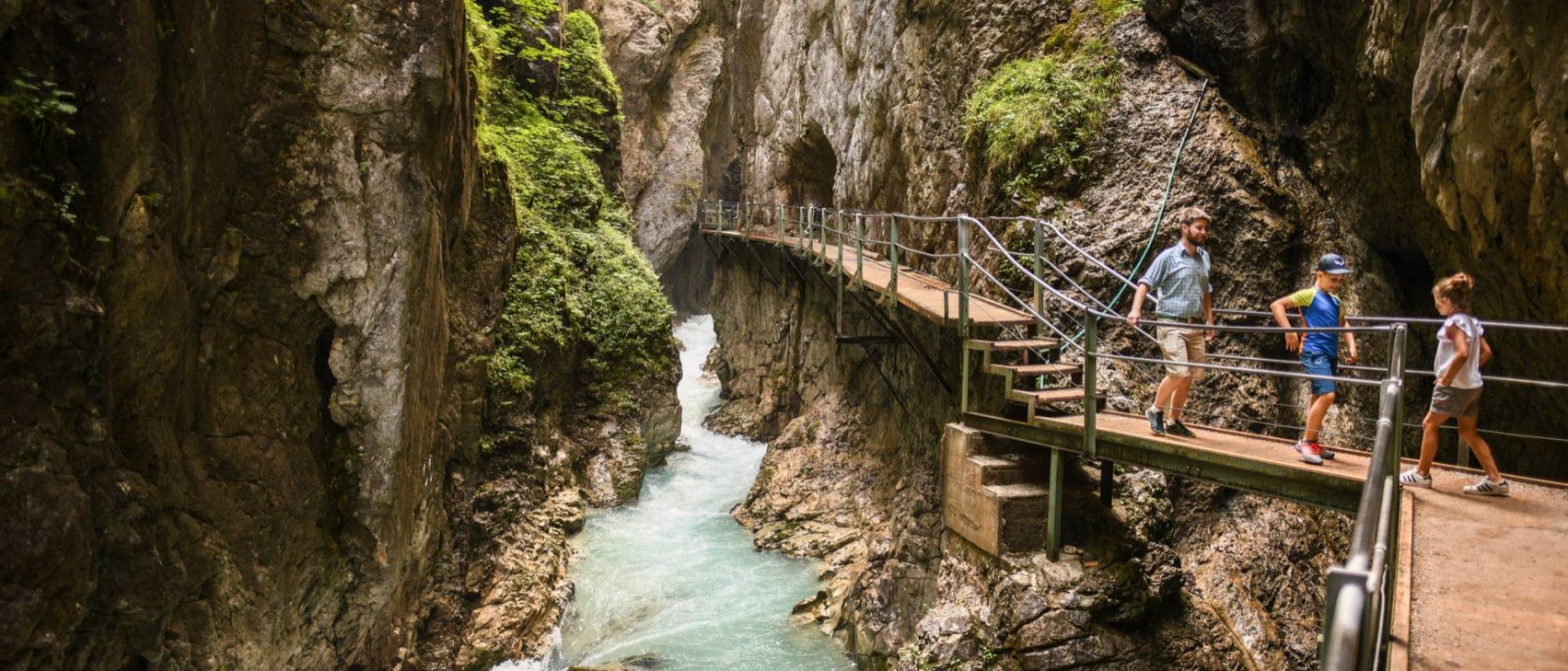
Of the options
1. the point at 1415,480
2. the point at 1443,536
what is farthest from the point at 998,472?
the point at 1443,536

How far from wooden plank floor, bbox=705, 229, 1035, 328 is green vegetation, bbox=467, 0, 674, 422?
3.51 metres

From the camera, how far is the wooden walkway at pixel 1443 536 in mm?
2654

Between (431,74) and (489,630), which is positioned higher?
(431,74)

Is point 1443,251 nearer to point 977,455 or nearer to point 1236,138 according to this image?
point 1236,138

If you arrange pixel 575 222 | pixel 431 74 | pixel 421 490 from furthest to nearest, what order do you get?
pixel 575 222, pixel 421 490, pixel 431 74

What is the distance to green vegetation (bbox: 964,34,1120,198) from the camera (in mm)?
8594

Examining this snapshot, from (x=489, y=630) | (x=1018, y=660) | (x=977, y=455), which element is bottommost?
(x=489, y=630)

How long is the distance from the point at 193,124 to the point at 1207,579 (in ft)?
28.4

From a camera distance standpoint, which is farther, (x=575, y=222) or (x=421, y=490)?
(x=575, y=222)

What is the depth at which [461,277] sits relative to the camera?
9.83 metres

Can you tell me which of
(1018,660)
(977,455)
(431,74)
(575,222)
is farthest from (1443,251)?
(575,222)

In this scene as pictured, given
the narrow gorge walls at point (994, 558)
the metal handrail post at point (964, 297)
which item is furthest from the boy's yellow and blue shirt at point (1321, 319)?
the metal handrail post at point (964, 297)

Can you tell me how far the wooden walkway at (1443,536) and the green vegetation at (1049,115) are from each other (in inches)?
136

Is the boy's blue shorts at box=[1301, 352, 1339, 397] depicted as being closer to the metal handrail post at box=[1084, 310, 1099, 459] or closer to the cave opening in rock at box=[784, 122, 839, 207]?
the metal handrail post at box=[1084, 310, 1099, 459]
